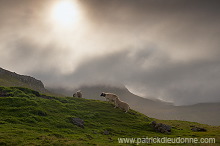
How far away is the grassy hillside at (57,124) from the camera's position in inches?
928

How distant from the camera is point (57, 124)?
104 feet

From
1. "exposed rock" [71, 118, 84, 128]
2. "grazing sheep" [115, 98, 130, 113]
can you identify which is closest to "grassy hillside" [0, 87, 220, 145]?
"exposed rock" [71, 118, 84, 128]

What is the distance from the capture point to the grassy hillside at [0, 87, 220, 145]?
23.6 m

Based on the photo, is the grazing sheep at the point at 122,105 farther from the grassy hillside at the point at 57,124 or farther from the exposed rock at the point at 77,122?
the exposed rock at the point at 77,122

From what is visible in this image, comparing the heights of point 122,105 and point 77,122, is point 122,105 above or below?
above

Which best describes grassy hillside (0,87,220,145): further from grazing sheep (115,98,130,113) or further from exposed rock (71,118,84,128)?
grazing sheep (115,98,130,113)

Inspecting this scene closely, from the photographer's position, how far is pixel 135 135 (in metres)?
33.9

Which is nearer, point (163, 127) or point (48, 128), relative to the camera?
point (48, 128)

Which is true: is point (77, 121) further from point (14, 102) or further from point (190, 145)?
point (190, 145)

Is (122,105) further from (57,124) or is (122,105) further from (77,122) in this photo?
(57,124)

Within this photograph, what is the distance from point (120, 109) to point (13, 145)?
33.2 meters

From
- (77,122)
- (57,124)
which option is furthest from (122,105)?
(57,124)

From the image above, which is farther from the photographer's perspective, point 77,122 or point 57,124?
point 77,122

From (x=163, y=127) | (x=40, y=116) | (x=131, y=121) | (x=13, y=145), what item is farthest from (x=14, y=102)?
(x=163, y=127)
